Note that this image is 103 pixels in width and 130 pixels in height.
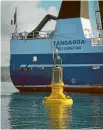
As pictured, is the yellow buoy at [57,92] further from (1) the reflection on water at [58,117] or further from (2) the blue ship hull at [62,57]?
(2) the blue ship hull at [62,57]

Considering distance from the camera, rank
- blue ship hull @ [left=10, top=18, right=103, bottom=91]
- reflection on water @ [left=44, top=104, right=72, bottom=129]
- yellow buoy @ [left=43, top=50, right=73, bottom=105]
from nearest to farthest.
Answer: reflection on water @ [left=44, top=104, right=72, bottom=129] → yellow buoy @ [left=43, top=50, right=73, bottom=105] → blue ship hull @ [left=10, top=18, right=103, bottom=91]

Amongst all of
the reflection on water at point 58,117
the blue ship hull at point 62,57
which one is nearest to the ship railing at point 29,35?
the blue ship hull at point 62,57

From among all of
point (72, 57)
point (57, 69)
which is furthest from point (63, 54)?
point (57, 69)

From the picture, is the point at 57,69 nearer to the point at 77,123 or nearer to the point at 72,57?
the point at 77,123

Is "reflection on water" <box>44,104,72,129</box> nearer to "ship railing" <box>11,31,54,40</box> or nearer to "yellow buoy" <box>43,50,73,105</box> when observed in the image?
"yellow buoy" <box>43,50,73,105</box>

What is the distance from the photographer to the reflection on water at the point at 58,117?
10859 millimetres

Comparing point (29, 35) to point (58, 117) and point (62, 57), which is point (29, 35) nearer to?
point (62, 57)

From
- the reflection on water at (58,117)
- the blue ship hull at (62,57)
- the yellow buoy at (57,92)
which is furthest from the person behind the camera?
the blue ship hull at (62,57)

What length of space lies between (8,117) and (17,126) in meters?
2.04

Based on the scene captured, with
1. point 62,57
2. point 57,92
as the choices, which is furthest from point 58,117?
point 62,57

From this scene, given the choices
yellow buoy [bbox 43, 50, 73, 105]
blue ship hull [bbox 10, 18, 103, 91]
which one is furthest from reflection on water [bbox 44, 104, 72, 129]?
blue ship hull [bbox 10, 18, 103, 91]

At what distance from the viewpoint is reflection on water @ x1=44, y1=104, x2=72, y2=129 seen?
10.9 meters

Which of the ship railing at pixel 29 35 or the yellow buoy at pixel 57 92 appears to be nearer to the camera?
the yellow buoy at pixel 57 92

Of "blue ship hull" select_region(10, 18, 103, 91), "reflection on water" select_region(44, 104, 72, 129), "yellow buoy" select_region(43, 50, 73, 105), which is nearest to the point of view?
"reflection on water" select_region(44, 104, 72, 129)
